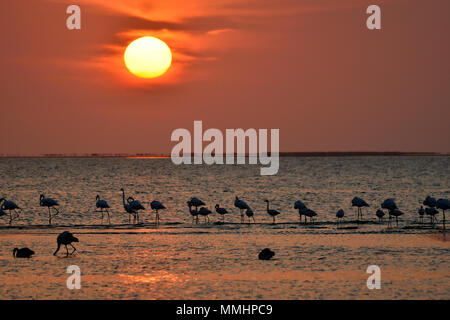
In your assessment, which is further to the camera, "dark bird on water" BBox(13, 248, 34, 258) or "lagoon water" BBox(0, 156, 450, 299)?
"dark bird on water" BBox(13, 248, 34, 258)

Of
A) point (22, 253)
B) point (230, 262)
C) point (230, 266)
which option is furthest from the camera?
point (22, 253)

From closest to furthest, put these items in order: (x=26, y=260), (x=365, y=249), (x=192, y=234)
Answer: (x=26, y=260) → (x=365, y=249) → (x=192, y=234)

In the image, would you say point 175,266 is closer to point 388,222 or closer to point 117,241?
point 117,241

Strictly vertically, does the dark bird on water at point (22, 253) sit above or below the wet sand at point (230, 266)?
above

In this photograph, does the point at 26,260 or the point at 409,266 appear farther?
the point at 26,260

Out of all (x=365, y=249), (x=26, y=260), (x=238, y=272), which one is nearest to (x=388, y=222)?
(x=365, y=249)

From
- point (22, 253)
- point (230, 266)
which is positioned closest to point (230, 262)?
point (230, 266)

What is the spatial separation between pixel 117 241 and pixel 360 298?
39.0 feet

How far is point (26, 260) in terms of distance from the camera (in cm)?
1952

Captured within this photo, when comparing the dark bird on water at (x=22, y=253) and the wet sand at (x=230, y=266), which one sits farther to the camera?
the dark bird on water at (x=22, y=253)

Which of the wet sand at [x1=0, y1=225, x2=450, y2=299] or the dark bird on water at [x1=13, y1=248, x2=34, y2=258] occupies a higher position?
the dark bird on water at [x1=13, y1=248, x2=34, y2=258]

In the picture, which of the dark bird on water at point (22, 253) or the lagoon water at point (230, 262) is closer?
the lagoon water at point (230, 262)

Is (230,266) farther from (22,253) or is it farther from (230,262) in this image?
(22,253)
